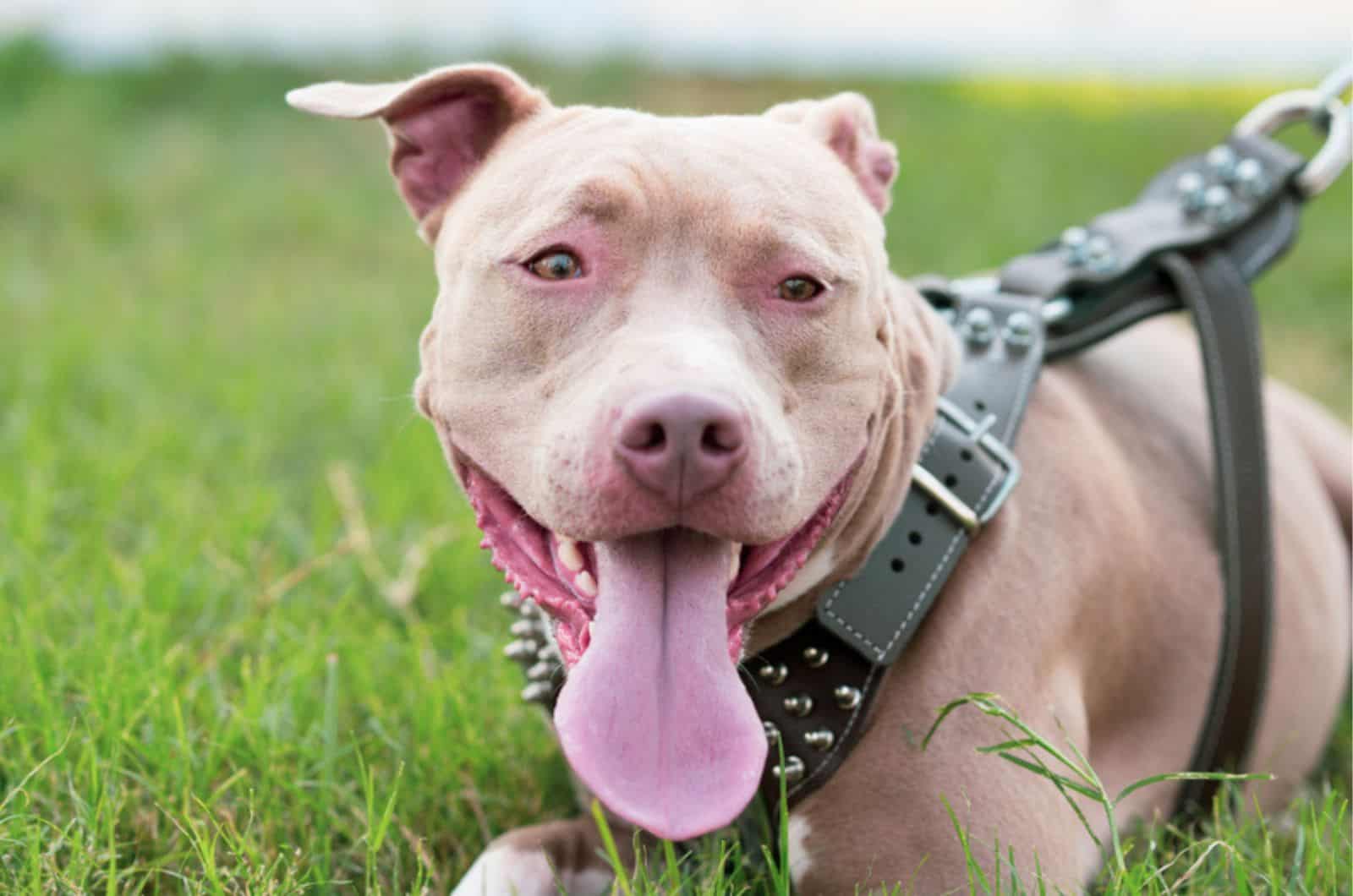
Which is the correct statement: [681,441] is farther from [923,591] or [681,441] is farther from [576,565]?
[923,591]

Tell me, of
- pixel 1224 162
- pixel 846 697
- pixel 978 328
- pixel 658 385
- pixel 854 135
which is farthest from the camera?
pixel 1224 162

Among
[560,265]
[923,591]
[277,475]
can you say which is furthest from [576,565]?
[277,475]

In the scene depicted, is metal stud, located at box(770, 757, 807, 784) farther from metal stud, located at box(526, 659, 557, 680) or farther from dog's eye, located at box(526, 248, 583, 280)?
dog's eye, located at box(526, 248, 583, 280)

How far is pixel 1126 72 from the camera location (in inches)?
443

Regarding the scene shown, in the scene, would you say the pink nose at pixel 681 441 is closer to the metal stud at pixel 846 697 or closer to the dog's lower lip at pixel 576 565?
the dog's lower lip at pixel 576 565

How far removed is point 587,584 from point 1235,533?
1462 mm

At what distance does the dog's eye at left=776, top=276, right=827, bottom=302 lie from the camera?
2514 mm

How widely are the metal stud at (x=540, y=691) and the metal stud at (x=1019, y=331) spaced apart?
1086 mm

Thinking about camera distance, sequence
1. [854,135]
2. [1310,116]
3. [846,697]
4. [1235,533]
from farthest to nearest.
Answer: [1310,116] < [1235,533] < [854,135] < [846,697]

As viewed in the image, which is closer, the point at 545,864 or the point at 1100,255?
the point at 545,864

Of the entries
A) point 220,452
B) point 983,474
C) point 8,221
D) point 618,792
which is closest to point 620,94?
point 8,221

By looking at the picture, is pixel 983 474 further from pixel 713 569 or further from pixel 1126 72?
pixel 1126 72

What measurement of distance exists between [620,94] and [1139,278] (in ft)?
21.6

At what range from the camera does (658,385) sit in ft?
7.06
